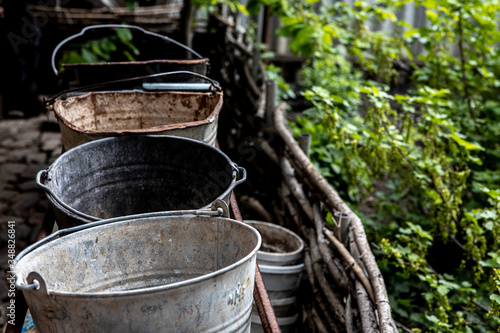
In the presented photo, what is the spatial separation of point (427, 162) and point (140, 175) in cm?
190

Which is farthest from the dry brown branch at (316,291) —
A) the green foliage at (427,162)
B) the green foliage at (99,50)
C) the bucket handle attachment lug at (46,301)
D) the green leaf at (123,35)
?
the green leaf at (123,35)

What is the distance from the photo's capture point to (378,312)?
1.88 metres

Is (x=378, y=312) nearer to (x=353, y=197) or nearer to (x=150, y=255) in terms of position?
(x=150, y=255)

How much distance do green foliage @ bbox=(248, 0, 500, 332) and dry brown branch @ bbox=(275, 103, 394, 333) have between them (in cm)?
25

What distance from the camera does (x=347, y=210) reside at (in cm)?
255

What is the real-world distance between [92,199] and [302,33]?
3.12 meters

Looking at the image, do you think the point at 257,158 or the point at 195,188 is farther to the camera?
the point at 257,158

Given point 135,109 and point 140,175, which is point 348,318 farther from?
point 135,109

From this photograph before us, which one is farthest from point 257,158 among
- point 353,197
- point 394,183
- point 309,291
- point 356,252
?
point 356,252

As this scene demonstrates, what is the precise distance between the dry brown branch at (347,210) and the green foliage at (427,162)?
249 mm

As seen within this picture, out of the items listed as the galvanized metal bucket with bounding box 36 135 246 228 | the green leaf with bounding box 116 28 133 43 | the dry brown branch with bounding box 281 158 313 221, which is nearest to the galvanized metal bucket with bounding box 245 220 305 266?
the dry brown branch with bounding box 281 158 313 221

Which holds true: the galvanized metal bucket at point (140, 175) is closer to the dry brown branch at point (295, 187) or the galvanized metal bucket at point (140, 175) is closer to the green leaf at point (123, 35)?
the dry brown branch at point (295, 187)

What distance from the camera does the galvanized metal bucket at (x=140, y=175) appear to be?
1.77 m

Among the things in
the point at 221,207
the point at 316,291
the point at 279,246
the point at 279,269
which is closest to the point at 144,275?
the point at 221,207
